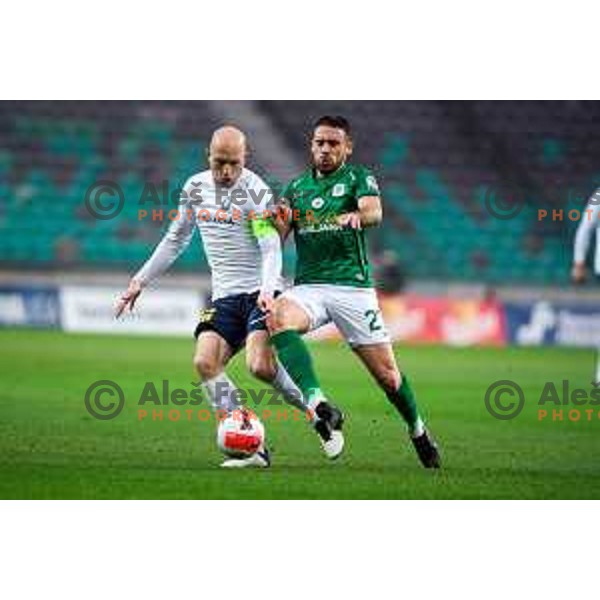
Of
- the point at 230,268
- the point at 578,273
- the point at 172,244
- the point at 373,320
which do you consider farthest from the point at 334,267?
the point at 578,273

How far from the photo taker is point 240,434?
26.3 feet

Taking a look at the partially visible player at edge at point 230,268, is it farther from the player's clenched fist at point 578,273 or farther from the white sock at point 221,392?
the player's clenched fist at point 578,273

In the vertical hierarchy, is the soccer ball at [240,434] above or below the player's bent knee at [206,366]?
below

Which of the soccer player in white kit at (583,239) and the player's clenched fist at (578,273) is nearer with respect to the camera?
the player's clenched fist at (578,273)

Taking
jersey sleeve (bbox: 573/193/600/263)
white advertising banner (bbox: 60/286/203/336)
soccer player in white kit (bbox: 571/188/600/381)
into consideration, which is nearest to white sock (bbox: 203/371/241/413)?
soccer player in white kit (bbox: 571/188/600/381)

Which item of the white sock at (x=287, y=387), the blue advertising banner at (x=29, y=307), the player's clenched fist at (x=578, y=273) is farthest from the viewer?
the blue advertising banner at (x=29, y=307)

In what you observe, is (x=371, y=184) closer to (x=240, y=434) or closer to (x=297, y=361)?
(x=297, y=361)

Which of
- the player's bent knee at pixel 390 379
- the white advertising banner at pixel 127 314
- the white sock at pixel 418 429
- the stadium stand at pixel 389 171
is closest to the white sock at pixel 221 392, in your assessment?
the player's bent knee at pixel 390 379

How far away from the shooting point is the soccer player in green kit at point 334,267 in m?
7.95

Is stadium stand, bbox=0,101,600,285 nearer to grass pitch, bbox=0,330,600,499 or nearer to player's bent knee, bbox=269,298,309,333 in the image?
grass pitch, bbox=0,330,600,499

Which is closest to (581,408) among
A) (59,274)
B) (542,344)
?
(542,344)

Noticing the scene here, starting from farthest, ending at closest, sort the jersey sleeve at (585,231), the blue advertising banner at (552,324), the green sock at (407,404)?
the blue advertising banner at (552,324)
the jersey sleeve at (585,231)
the green sock at (407,404)

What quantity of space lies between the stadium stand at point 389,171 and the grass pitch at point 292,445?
6.10 m

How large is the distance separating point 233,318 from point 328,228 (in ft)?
2.35
